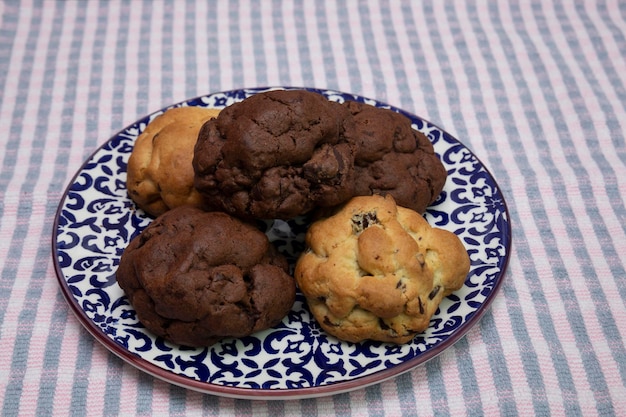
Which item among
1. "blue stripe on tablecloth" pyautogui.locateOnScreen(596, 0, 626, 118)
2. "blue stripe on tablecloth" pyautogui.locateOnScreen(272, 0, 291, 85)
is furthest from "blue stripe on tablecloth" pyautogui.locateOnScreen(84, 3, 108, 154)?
"blue stripe on tablecloth" pyautogui.locateOnScreen(596, 0, 626, 118)

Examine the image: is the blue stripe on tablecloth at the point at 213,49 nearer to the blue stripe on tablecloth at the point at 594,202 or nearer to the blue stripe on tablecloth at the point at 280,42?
the blue stripe on tablecloth at the point at 280,42

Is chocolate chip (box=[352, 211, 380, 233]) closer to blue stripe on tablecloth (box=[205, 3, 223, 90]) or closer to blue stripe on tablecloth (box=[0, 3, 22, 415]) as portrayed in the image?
blue stripe on tablecloth (box=[0, 3, 22, 415])

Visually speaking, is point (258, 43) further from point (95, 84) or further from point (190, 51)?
point (95, 84)

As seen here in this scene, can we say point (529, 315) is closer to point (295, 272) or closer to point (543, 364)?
point (543, 364)

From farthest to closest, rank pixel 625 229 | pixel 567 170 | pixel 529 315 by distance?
pixel 567 170
pixel 625 229
pixel 529 315

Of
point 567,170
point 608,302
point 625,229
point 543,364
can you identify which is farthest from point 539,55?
point 543,364

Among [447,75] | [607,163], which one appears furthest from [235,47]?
[607,163]
